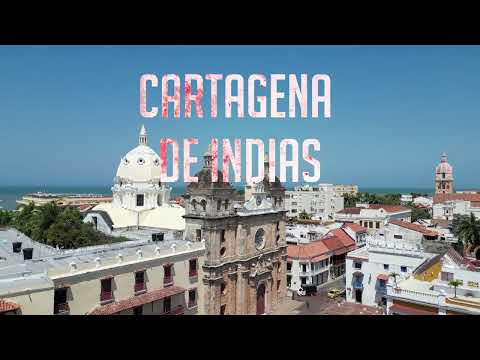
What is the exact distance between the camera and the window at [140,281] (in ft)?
51.4

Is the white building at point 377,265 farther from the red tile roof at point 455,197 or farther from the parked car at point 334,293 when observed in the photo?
the red tile roof at point 455,197

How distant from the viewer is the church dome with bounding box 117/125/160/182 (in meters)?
30.2

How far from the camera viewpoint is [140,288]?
51.8ft

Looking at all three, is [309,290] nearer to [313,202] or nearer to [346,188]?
[313,202]

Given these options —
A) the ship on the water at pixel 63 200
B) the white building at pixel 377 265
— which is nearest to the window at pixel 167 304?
the white building at pixel 377 265

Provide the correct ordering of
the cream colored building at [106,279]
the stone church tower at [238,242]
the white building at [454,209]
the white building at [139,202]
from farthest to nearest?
the white building at [454,209] → the white building at [139,202] → the stone church tower at [238,242] → the cream colored building at [106,279]

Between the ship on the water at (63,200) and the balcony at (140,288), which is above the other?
the ship on the water at (63,200)

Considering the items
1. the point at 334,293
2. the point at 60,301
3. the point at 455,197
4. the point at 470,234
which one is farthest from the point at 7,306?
the point at 455,197

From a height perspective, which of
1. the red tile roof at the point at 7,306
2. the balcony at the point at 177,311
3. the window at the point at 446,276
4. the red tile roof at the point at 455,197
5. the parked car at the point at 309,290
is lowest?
the parked car at the point at 309,290

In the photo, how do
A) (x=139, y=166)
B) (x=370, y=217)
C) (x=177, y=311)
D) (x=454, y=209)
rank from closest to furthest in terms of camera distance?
(x=177, y=311)
(x=139, y=166)
(x=370, y=217)
(x=454, y=209)

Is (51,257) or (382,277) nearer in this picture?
(51,257)

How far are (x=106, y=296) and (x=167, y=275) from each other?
300 centimetres
